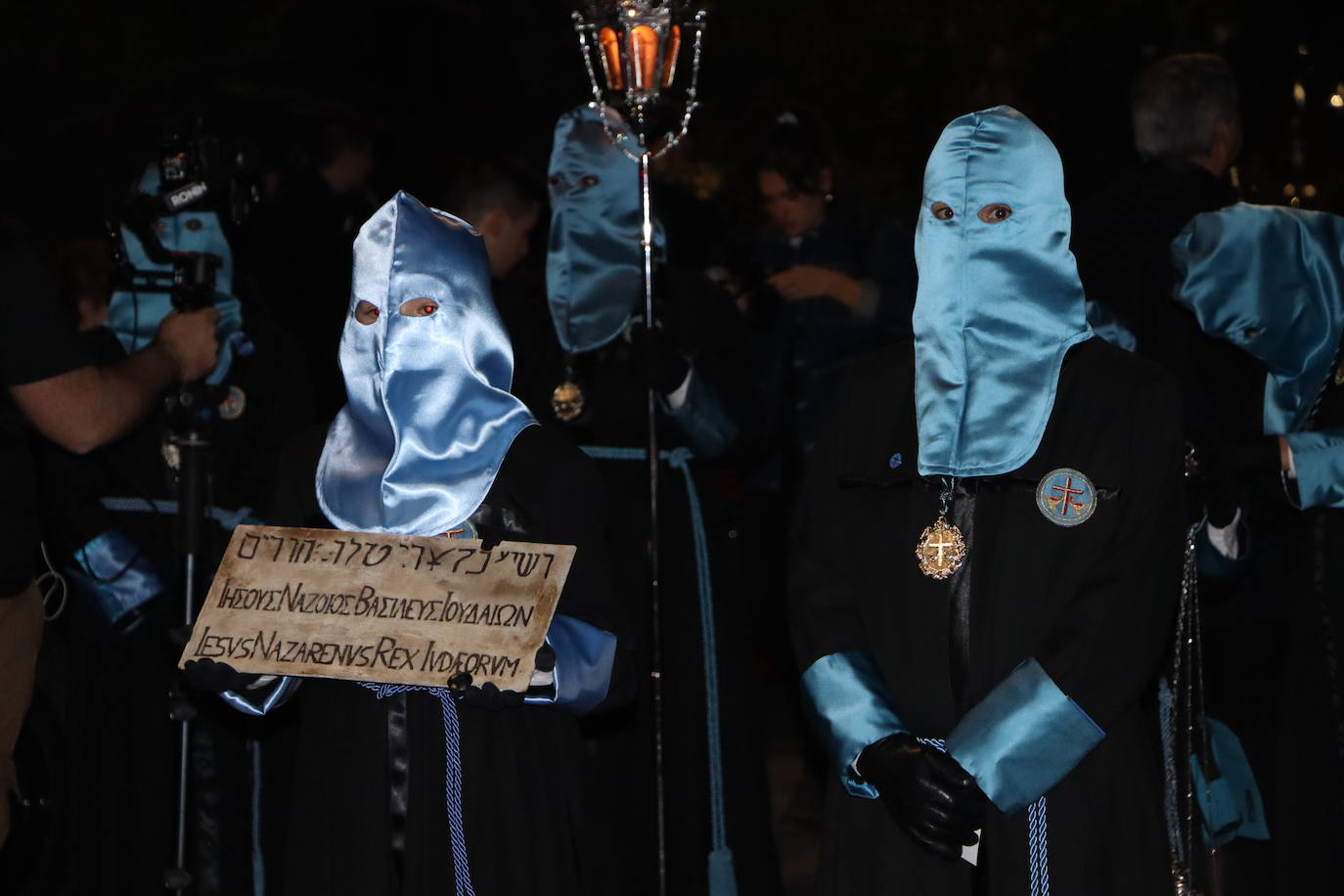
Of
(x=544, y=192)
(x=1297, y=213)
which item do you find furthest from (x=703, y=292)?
(x=1297, y=213)

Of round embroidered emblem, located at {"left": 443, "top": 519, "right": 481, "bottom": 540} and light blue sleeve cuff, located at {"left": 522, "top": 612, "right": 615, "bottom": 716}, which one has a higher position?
round embroidered emblem, located at {"left": 443, "top": 519, "right": 481, "bottom": 540}

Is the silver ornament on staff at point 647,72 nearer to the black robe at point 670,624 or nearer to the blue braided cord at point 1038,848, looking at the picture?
the black robe at point 670,624

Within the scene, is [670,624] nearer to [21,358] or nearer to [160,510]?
[160,510]

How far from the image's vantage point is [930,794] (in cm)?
322

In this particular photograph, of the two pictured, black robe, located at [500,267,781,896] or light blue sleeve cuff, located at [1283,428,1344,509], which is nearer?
light blue sleeve cuff, located at [1283,428,1344,509]

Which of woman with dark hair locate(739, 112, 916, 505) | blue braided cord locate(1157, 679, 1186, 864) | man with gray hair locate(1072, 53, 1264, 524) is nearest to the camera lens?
blue braided cord locate(1157, 679, 1186, 864)

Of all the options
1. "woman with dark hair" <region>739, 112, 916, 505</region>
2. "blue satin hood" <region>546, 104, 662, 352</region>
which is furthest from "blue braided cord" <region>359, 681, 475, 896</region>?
"woman with dark hair" <region>739, 112, 916, 505</region>

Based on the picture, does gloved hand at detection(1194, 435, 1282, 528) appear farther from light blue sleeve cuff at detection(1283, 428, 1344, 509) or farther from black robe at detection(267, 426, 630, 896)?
black robe at detection(267, 426, 630, 896)

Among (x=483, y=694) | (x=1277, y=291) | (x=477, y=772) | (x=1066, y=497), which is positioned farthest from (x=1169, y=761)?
(x=483, y=694)

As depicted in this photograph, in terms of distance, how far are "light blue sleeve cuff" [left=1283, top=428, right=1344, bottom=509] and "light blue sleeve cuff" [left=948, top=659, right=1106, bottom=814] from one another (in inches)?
55.5

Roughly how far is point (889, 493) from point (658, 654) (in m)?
1.76

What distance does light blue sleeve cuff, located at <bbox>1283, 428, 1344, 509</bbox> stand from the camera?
4371 mm

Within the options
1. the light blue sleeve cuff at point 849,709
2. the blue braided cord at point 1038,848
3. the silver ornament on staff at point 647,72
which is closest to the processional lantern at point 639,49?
the silver ornament on staff at point 647,72

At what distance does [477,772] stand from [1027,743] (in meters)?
1.07
